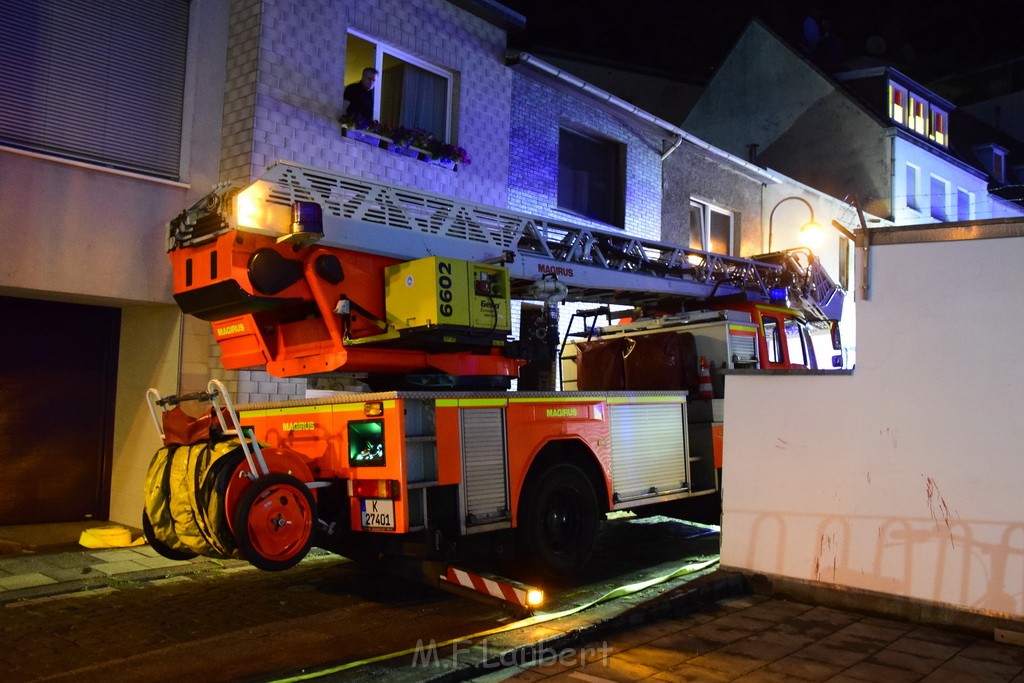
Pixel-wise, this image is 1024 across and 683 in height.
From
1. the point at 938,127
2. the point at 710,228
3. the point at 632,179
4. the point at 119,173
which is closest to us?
the point at 119,173

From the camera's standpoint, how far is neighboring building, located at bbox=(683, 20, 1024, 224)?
69.9ft

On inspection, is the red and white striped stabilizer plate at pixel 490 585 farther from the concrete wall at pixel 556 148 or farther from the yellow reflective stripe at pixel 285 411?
the concrete wall at pixel 556 148

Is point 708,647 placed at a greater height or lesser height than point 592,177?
lesser

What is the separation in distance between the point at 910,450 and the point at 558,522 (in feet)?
9.18

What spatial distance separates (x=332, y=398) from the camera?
608cm

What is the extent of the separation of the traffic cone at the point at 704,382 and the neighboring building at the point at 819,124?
1452cm

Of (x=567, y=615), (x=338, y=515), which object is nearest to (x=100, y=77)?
(x=338, y=515)

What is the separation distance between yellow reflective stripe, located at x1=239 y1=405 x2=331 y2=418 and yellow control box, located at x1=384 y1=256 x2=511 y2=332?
0.82 metres

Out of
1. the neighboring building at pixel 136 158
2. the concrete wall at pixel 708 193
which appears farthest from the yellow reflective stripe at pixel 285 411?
the concrete wall at pixel 708 193

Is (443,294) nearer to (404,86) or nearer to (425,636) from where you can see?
(425,636)

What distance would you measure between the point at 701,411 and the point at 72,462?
284 inches

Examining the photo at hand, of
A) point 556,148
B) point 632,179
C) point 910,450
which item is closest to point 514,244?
point 910,450

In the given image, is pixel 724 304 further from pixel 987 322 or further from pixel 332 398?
pixel 332 398

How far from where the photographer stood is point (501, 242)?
752cm
